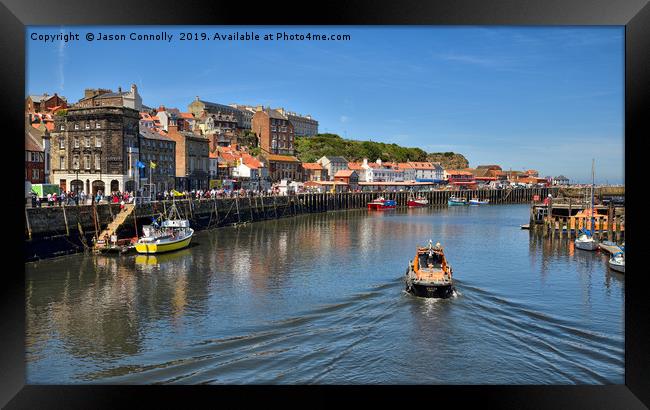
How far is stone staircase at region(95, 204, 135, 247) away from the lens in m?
26.0

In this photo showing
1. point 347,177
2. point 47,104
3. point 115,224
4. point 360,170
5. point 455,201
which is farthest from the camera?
point 360,170

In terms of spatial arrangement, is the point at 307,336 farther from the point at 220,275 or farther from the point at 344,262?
the point at 344,262

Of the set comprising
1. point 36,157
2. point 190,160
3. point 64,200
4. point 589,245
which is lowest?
point 589,245

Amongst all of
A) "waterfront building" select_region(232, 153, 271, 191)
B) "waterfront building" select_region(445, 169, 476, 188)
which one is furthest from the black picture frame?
"waterfront building" select_region(445, 169, 476, 188)

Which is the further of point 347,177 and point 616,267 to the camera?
point 347,177

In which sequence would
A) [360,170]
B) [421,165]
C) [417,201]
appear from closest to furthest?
[417,201], [360,170], [421,165]

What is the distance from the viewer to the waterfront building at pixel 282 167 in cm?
7512

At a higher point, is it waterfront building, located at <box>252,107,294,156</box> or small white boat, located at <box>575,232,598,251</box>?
waterfront building, located at <box>252,107,294,156</box>

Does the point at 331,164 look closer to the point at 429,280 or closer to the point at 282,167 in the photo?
the point at 282,167

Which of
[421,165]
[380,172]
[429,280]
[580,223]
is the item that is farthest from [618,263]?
[421,165]

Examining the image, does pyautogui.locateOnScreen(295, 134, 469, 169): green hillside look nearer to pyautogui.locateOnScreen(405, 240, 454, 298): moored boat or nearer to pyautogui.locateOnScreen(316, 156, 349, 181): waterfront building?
pyautogui.locateOnScreen(316, 156, 349, 181): waterfront building

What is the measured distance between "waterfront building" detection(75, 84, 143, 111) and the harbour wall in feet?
30.4

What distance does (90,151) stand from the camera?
123 ft

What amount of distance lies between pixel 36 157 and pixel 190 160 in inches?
863
